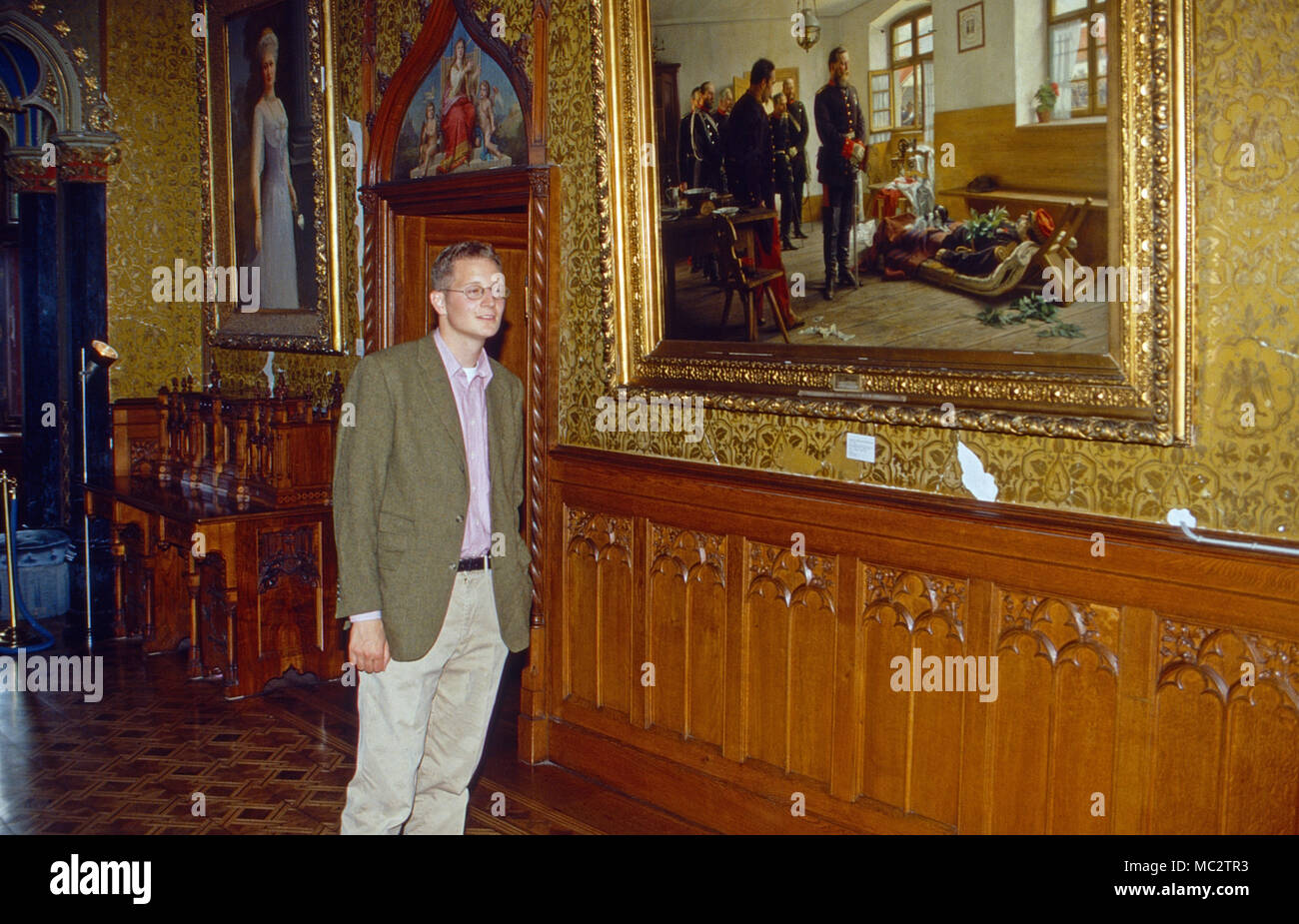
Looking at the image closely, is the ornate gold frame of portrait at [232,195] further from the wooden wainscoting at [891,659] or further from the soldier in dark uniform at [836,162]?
the soldier in dark uniform at [836,162]

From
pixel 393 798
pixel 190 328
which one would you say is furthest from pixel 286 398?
pixel 393 798

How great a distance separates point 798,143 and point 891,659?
173cm

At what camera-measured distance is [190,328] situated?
7637 mm

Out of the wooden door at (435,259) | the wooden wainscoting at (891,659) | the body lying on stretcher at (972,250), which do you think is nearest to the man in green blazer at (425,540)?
the wooden wainscoting at (891,659)

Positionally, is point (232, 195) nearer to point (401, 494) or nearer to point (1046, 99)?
point (401, 494)

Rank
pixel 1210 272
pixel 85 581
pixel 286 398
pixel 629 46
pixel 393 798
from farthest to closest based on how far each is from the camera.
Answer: pixel 85 581
pixel 286 398
pixel 629 46
pixel 393 798
pixel 1210 272

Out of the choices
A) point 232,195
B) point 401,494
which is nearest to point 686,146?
point 401,494

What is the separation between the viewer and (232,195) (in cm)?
718

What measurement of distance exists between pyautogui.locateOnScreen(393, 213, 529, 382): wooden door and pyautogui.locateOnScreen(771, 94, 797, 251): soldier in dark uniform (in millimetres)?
1967

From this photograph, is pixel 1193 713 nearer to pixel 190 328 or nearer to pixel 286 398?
pixel 286 398

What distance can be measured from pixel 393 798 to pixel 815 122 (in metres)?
2.49

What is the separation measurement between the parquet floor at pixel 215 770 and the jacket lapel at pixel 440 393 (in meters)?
1.66

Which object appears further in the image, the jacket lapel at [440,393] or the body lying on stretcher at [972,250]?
the jacket lapel at [440,393]

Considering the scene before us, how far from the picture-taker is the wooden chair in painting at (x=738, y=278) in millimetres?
3973
